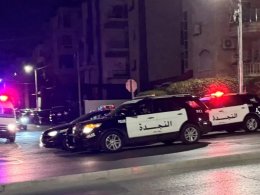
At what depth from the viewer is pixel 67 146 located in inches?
632

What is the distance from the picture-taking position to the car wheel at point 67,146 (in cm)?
1579

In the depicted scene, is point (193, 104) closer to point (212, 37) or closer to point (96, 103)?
point (212, 37)

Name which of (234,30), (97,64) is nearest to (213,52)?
(234,30)

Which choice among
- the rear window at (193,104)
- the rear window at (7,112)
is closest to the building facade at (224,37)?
the rear window at (7,112)

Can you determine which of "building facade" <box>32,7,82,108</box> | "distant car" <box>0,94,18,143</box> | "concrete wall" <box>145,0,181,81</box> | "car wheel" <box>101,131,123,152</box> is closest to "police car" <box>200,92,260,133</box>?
"car wheel" <box>101,131,123,152</box>

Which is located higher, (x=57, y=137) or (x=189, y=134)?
(x=189, y=134)

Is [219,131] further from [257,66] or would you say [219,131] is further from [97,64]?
[97,64]

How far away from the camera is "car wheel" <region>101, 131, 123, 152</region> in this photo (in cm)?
1453

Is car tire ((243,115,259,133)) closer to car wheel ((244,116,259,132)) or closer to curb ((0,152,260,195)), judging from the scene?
car wheel ((244,116,259,132))

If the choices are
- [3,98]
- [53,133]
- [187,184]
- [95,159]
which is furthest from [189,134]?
[3,98]

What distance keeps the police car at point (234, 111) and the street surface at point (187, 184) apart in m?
8.21

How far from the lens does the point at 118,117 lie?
14.7 m

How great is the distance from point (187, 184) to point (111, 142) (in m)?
6.03

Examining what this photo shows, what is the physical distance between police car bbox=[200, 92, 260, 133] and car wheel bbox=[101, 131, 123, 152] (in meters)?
5.06
